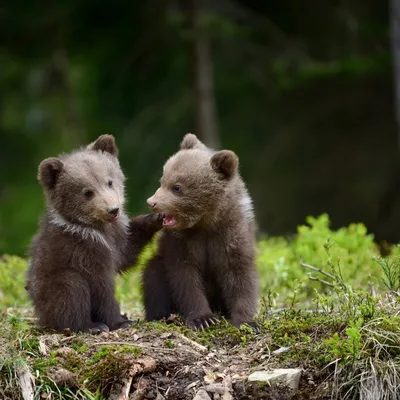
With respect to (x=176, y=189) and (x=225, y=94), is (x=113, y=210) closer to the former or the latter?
(x=176, y=189)

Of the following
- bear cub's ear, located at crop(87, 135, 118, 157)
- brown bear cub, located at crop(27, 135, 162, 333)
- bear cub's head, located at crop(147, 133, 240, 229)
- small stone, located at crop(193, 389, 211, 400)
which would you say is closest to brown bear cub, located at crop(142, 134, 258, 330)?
bear cub's head, located at crop(147, 133, 240, 229)

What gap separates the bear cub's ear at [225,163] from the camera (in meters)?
6.63

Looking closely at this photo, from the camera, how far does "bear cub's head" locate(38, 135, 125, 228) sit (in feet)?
21.2

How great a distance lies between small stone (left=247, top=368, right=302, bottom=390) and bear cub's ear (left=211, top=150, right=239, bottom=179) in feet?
5.45

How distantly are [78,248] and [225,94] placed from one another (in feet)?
39.8

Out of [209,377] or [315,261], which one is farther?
[315,261]

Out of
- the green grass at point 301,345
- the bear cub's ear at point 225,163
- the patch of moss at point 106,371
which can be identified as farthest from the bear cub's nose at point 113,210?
the patch of moss at point 106,371

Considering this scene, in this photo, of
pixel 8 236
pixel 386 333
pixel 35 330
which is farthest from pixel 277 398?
pixel 8 236

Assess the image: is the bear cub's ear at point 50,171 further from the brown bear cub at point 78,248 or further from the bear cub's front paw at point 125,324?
the bear cub's front paw at point 125,324

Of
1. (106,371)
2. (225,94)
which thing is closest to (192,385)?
(106,371)

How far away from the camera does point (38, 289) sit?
6477 millimetres

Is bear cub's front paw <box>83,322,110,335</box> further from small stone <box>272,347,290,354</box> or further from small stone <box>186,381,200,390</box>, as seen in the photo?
small stone <box>272,347,290,354</box>

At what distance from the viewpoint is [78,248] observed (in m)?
6.40

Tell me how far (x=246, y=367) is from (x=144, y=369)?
0.65 m
